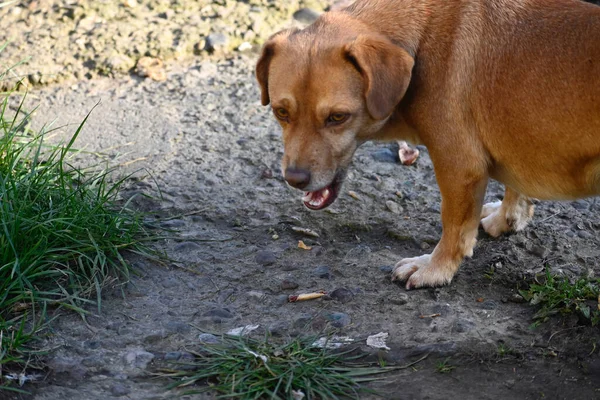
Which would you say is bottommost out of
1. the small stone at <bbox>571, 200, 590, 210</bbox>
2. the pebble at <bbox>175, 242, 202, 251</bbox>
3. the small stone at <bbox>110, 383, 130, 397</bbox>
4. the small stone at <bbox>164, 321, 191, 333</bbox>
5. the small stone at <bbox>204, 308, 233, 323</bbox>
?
the pebble at <bbox>175, 242, 202, 251</bbox>

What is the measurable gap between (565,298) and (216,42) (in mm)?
3935

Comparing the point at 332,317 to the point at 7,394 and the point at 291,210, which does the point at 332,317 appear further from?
the point at 7,394

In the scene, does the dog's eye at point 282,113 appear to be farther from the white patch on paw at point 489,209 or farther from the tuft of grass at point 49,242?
the white patch on paw at point 489,209

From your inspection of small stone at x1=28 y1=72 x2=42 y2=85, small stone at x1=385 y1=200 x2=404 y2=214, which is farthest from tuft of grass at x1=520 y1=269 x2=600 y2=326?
small stone at x1=28 y1=72 x2=42 y2=85

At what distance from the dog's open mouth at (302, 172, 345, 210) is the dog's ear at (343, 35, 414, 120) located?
0.51 meters

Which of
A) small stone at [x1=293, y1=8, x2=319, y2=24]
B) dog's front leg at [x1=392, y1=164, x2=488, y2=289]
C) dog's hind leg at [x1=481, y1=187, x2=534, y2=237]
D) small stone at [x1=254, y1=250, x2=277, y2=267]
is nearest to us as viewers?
dog's front leg at [x1=392, y1=164, x2=488, y2=289]

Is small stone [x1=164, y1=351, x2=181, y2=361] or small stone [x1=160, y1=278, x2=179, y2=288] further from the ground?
small stone [x1=164, y1=351, x2=181, y2=361]

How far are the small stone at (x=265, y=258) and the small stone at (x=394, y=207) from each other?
0.92 m

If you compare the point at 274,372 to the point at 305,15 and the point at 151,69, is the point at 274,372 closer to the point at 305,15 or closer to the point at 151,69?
the point at 151,69

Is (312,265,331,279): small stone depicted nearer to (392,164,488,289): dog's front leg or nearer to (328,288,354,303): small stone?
(328,288,354,303): small stone

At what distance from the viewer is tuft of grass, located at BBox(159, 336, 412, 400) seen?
355 cm

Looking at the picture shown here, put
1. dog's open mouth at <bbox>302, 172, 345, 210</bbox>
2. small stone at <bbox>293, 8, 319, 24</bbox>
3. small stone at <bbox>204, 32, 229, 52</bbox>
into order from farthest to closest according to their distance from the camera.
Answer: small stone at <bbox>293, 8, 319, 24</bbox> < small stone at <bbox>204, 32, 229, 52</bbox> < dog's open mouth at <bbox>302, 172, 345, 210</bbox>

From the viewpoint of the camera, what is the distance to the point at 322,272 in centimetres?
460

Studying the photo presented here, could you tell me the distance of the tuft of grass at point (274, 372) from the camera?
3.55 meters
